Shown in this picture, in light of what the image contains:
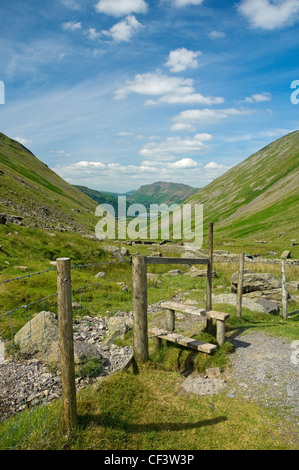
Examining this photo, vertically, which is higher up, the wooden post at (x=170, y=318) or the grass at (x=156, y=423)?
the wooden post at (x=170, y=318)

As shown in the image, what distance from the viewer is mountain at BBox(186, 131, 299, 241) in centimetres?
7781

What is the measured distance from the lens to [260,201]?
117 meters

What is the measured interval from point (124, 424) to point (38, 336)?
4282 millimetres

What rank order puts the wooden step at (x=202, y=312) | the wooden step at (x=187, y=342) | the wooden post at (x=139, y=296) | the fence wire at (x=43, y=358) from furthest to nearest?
the wooden step at (x=202, y=312), the wooden step at (x=187, y=342), the wooden post at (x=139, y=296), the fence wire at (x=43, y=358)

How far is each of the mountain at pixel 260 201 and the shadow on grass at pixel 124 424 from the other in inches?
2405

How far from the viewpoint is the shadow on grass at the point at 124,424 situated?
5.36 metres

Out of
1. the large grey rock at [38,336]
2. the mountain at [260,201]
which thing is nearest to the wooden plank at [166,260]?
the large grey rock at [38,336]

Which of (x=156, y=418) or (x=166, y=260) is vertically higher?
(x=166, y=260)

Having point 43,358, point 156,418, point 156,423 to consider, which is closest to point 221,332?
point 156,418

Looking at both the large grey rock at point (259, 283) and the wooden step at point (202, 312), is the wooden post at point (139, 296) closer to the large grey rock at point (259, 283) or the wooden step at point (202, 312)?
the wooden step at point (202, 312)

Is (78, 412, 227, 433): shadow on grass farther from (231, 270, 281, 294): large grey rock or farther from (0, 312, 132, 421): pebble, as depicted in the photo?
(231, 270, 281, 294): large grey rock

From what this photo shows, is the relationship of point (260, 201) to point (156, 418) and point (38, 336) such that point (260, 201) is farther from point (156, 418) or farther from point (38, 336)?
point (156, 418)
